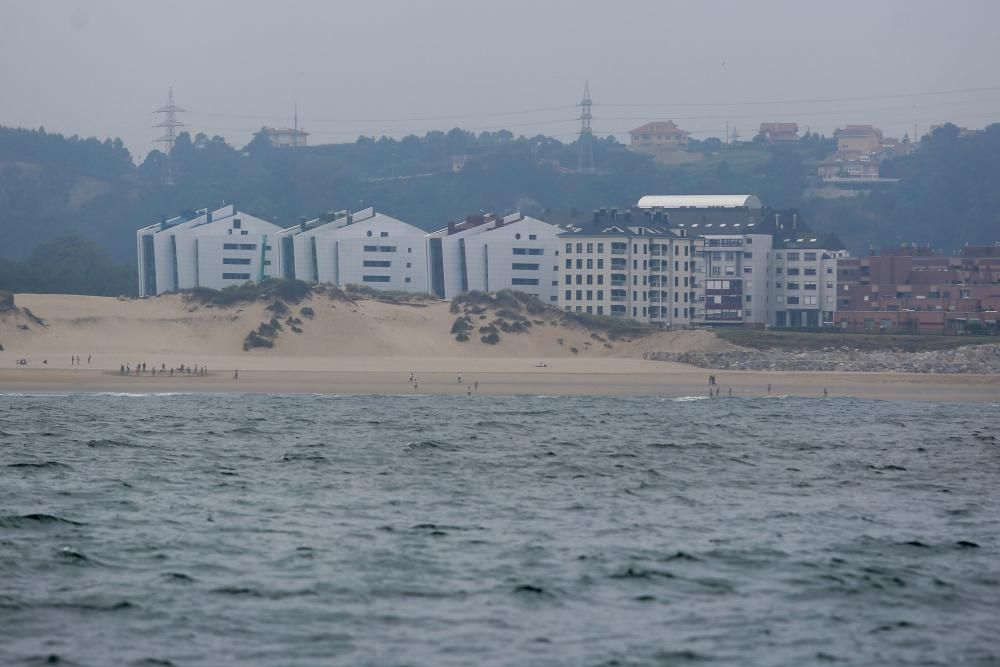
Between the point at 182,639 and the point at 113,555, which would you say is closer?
the point at 182,639

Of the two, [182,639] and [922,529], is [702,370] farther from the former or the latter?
[182,639]

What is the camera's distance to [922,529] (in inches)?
1137

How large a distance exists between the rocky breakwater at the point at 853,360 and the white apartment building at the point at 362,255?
50263 millimetres

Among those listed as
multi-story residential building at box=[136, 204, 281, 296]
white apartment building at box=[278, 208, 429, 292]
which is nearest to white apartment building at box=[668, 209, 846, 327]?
white apartment building at box=[278, 208, 429, 292]

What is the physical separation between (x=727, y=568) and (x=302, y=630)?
810cm

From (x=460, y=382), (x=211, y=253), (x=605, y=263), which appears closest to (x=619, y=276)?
(x=605, y=263)

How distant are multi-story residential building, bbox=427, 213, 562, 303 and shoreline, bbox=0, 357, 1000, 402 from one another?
1908 inches

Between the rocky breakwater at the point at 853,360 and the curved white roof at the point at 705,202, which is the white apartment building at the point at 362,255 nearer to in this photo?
the curved white roof at the point at 705,202

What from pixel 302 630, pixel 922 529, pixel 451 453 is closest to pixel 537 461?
pixel 451 453

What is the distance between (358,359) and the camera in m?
80.0

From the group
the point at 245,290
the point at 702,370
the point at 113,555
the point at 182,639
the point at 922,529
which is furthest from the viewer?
the point at 245,290

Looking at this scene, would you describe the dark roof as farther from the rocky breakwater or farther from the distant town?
the rocky breakwater

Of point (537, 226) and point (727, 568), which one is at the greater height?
point (537, 226)

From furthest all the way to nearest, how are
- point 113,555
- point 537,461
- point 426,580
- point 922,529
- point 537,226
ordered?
point 537,226 → point 537,461 → point 922,529 → point 113,555 → point 426,580
